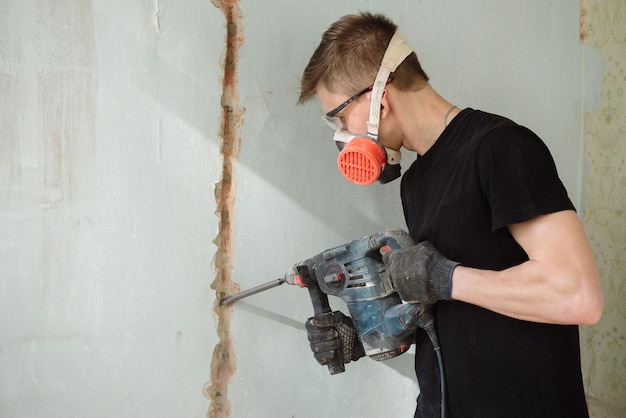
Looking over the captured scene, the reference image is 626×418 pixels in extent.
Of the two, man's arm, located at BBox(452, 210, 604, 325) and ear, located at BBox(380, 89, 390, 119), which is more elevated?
ear, located at BBox(380, 89, 390, 119)

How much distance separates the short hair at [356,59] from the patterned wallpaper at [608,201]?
1.19m

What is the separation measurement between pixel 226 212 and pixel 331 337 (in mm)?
492

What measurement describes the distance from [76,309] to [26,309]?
0.40ft

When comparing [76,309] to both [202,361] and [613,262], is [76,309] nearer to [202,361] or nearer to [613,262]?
[202,361]

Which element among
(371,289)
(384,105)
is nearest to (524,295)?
(371,289)

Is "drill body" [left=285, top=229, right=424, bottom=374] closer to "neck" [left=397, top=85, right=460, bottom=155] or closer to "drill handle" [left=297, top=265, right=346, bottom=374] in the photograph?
"drill handle" [left=297, top=265, right=346, bottom=374]

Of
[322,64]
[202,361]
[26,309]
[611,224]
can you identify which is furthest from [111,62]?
[611,224]

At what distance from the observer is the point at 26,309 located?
5.04ft

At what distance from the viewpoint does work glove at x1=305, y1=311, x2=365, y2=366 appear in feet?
5.28

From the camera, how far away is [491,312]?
1300 millimetres

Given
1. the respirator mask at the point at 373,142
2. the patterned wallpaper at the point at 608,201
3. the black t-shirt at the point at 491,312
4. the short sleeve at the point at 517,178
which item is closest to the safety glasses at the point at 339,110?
the respirator mask at the point at 373,142

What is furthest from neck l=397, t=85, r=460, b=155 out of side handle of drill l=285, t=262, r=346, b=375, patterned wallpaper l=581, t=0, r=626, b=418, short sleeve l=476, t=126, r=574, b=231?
patterned wallpaper l=581, t=0, r=626, b=418

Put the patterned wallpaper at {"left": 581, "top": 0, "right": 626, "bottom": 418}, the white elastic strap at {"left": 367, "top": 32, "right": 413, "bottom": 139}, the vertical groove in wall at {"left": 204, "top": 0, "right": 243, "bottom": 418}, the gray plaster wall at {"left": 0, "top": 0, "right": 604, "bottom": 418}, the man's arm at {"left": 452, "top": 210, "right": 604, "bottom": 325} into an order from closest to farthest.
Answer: the man's arm at {"left": 452, "top": 210, "right": 604, "bottom": 325} < the white elastic strap at {"left": 367, "top": 32, "right": 413, "bottom": 139} < the gray plaster wall at {"left": 0, "top": 0, "right": 604, "bottom": 418} < the vertical groove in wall at {"left": 204, "top": 0, "right": 243, "bottom": 418} < the patterned wallpaper at {"left": 581, "top": 0, "right": 626, "bottom": 418}

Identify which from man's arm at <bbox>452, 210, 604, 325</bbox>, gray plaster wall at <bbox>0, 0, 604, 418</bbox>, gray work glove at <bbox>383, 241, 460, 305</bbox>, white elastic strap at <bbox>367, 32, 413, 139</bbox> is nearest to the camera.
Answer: man's arm at <bbox>452, 210, 604, 325</bbox>
